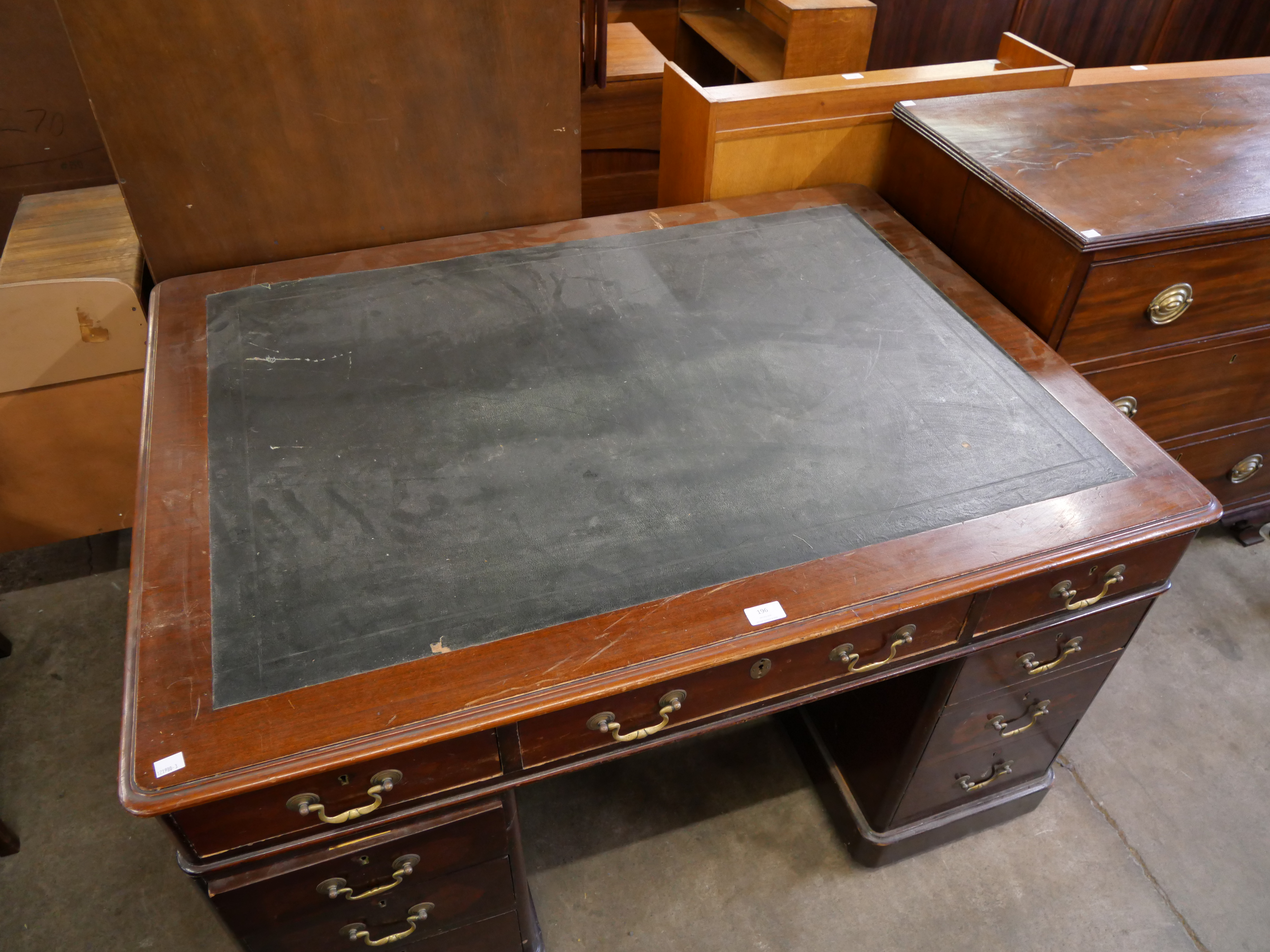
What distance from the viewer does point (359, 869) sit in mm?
1126

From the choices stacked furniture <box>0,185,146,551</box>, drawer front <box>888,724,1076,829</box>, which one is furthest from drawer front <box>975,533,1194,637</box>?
stacked furniture <box>0,185,146,551</box>

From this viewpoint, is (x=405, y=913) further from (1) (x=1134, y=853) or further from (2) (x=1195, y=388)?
(2) (x=1195, y=388)

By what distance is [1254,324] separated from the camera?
173 cm

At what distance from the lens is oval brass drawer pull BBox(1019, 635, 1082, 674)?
1376 millimetres

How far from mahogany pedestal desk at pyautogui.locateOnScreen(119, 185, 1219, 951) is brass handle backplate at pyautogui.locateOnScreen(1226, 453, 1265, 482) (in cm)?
97

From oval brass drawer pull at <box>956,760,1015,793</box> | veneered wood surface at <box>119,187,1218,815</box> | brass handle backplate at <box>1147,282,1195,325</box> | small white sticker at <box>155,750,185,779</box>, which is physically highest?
Answer: brass handle backplate at <box>1147,282,1195,325</box>

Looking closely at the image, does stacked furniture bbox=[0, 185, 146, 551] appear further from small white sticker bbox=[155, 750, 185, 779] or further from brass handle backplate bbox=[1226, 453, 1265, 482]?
brass handle backplate bbox=[1226, 453, 1265, 482]

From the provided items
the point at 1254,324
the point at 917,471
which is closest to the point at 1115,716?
the point at 1254,324

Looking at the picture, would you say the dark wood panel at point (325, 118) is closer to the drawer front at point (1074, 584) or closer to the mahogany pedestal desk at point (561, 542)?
the mahogany pedestal desk at point (561, 542)

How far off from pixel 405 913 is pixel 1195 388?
5.90 ft

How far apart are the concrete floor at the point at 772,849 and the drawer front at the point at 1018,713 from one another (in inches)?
14.5

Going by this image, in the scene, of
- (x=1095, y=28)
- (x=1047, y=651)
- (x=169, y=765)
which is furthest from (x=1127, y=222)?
(x=1095, y=28)

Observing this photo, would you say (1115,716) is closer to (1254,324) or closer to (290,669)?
(1254,324)

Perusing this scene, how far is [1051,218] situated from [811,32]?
1.55m
